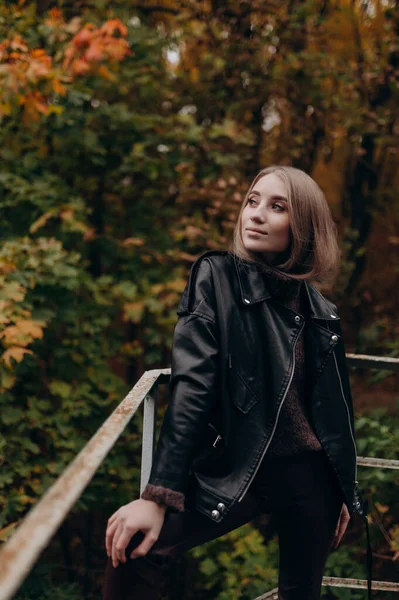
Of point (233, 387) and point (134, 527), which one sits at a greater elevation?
point (233, 387)

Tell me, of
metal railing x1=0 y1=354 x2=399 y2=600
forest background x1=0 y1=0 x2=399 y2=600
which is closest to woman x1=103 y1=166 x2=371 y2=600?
metal railing x1=0 y1=354 x2=399 y2=600

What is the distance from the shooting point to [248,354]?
160 cm

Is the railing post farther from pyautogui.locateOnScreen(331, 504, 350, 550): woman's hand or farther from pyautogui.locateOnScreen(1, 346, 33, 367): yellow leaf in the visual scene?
pyautogui.locateOnScreen(1, 346, 33, 367): yellow leaf

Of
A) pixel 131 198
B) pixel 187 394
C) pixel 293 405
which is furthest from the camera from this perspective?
pixel 131 198

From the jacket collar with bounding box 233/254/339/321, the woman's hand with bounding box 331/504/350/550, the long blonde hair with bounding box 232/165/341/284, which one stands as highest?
the long blonde hair with bounding box 232/165/341/284

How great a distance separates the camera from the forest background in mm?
3404

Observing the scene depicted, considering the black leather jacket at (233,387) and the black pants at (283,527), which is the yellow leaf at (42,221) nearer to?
the black leather jacket at (233,387)

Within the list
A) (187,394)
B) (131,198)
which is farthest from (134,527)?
(131,198)

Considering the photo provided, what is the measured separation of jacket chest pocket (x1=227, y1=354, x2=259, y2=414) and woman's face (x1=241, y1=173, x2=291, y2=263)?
1.30 feet

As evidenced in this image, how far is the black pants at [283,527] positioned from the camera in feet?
4.60

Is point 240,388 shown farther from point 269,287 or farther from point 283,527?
point 283,527

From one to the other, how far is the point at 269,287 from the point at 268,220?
0.20m

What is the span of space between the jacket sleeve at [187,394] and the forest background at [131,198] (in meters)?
1.66

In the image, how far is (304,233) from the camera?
1808mm
